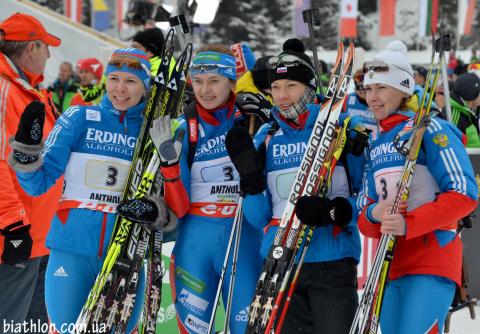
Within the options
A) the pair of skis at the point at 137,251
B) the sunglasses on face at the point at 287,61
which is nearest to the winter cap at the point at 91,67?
the pair of skis at the point at 137,251

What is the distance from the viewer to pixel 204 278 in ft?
13.5

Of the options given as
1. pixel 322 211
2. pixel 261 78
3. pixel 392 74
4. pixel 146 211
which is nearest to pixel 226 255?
pixel 146 211

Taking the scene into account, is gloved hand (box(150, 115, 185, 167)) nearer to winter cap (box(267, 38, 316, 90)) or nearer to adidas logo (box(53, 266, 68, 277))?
winter cap (box(267, 38, 316, 90))

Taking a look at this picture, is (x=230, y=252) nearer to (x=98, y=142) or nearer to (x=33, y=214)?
(x=98, y=142)

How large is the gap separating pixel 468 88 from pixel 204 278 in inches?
194

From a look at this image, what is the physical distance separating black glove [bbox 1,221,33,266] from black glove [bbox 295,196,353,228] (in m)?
1.51

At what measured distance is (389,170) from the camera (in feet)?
12.5

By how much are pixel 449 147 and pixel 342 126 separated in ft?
1.86

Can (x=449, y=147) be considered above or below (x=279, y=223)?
above

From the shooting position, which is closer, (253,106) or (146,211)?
(146,211)

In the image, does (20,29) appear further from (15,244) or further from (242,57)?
(242,57)

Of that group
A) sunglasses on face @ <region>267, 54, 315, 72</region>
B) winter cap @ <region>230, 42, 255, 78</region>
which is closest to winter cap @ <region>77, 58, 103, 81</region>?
winter cap @ <region>230, 42, 255, 78</region>

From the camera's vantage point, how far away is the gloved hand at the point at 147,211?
3.89 meters

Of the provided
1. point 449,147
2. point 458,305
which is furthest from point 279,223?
point 458,305
